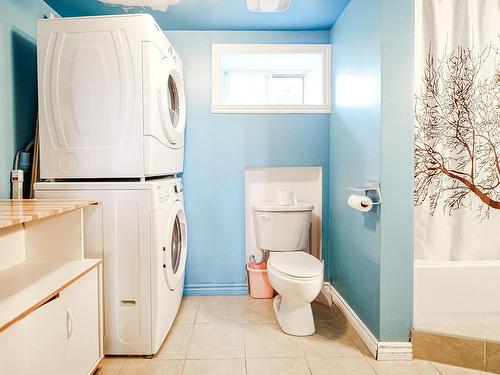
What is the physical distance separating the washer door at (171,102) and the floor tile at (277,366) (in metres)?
1.41

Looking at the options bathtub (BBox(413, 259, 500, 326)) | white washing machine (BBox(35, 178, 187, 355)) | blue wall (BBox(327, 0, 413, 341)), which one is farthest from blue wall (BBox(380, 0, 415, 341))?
white washing machine (BBox(35, 178, 187, 355))

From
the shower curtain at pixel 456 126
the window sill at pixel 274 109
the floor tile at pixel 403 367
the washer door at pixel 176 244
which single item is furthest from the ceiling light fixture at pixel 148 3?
the floor tile at pixel 403 367

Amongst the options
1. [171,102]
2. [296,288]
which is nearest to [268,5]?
[171,102]

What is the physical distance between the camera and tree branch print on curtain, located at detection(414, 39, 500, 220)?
2.01m

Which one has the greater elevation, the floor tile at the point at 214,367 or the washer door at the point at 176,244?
the washer door at the point at 176,244

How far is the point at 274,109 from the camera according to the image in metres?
2.76

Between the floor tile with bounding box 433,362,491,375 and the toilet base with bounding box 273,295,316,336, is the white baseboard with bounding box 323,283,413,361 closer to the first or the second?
the floor tile with bounding box 433,362,491,375

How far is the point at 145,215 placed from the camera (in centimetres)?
179

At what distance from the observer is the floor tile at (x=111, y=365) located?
1.73 meters

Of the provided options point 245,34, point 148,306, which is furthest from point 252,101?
point 148,306

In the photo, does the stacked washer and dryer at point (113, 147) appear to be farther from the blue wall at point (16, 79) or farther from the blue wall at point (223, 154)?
the blue wall at point (223, 154)

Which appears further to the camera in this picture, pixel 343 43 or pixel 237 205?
pixel 237 205

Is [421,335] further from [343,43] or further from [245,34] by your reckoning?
[245,34]

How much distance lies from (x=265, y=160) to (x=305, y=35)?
108cm
